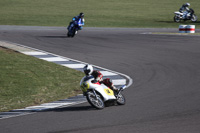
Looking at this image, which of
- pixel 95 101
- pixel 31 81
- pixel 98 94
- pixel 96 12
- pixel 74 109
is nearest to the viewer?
pixel 95 101

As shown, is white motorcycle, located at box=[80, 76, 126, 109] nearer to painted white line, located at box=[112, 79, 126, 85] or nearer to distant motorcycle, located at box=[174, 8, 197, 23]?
painted white line, located at box=[112, 79, 126, 85]

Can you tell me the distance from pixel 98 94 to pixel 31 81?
468 centimetres

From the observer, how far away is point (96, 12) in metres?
52.8

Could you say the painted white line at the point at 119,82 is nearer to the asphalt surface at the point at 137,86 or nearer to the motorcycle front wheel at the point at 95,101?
the asphalt surface at the point at 137,86

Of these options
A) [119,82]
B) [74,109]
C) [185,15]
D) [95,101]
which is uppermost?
[95,101]

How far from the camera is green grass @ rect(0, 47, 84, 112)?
13047 mm

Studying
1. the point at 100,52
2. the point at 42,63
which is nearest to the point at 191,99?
the point at 42,63

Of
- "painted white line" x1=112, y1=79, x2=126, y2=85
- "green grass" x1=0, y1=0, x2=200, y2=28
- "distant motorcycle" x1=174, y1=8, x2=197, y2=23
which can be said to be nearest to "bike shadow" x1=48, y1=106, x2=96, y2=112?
"painted white line" x1=112, y1=79, x2=126, y2=85

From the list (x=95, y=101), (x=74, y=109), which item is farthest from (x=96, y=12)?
(x=95, y=101)

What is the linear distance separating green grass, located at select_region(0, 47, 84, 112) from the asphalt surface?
79.9 inches

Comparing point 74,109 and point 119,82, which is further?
A: point 119,82

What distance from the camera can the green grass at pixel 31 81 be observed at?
42.8 feet

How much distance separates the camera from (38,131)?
862 centimetres

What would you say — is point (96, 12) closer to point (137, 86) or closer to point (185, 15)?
point (185, 15)
